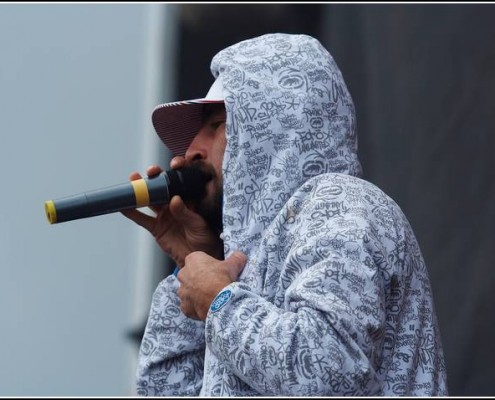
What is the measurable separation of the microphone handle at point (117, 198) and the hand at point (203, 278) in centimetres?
26

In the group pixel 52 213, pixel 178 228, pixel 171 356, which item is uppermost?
pixel 52 213

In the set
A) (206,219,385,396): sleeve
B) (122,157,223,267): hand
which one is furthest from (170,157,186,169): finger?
(206,219,385,396): sleeve

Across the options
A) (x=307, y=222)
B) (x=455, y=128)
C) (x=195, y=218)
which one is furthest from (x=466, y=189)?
(x=307, y=222)

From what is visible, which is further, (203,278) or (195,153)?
(195,153)

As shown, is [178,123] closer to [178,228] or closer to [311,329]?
[178,228]

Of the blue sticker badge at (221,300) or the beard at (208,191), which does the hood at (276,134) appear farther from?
the blue sticker badge at (221,300)

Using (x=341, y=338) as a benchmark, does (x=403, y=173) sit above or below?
below

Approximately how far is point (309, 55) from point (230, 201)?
14.5 inches

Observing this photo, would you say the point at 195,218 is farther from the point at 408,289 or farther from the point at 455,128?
the point at 455,128

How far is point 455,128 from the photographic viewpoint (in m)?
Answer: 5.34

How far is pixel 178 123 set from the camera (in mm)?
3492

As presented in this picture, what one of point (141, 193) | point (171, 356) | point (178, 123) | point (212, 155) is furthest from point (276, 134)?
point (171, 356)

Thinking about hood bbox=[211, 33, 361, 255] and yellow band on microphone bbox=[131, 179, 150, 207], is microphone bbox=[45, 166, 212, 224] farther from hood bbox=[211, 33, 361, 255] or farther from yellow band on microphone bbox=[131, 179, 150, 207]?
hood bbox=[211, 33, 361, 255]

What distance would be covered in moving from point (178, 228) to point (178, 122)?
9.8 inches
